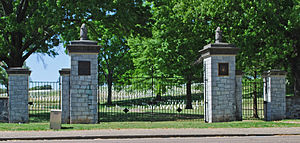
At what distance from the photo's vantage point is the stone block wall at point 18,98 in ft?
48.3

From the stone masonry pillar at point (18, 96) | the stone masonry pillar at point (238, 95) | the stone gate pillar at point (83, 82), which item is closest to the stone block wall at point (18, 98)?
the stone masonry pillar at point (18, 96)

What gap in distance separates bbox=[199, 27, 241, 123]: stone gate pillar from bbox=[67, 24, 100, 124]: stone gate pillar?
5204 millimetres

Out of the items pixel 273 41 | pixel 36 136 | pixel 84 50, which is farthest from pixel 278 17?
pixel 36 136

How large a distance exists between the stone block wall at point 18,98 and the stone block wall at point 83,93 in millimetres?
2651

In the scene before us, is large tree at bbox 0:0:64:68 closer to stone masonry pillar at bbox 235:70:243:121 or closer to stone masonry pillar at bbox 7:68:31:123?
stone masonry pillar at bbox 7:68:31:123

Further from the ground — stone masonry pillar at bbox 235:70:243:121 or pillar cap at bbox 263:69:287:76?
pillar cap at bbox 263:69:287:76

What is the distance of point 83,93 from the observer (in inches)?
546

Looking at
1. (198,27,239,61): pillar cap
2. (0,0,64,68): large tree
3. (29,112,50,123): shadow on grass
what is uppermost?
(0,0,64,68): large tree

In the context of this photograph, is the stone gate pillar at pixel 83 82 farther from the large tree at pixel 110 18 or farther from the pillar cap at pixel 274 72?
the pillar cap at pixel 274 72

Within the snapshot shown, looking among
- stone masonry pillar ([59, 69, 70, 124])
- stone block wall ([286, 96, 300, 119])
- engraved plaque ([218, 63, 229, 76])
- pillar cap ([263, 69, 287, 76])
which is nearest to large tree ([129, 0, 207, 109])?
pillar cap ([263, 69, 287, 76])

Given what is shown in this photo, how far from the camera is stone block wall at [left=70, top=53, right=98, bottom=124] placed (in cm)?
1378

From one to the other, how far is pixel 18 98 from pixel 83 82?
137 inches

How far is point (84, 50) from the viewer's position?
543 inches

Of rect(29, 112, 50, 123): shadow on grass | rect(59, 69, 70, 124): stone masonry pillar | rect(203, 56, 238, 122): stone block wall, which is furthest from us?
rect(29, 112, 50, 123): shadow on grass
